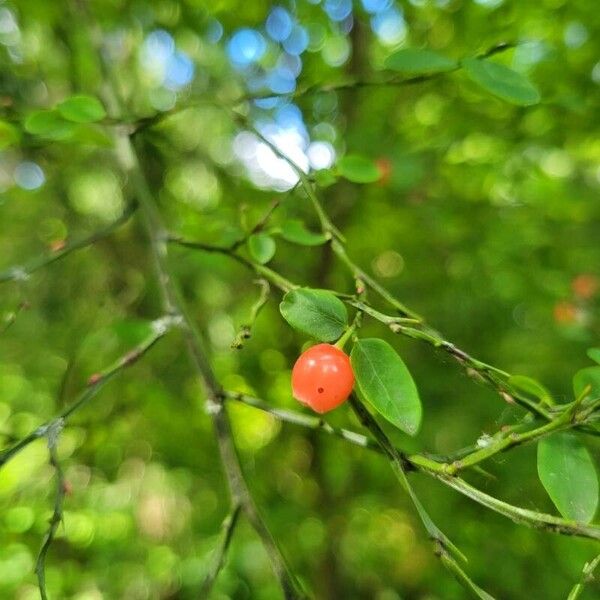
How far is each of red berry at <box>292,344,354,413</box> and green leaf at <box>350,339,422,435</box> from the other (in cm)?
1

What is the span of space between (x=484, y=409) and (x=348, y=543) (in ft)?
2.61

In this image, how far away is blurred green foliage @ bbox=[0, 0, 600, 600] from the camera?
5.47 ft

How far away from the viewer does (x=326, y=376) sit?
0.59 m

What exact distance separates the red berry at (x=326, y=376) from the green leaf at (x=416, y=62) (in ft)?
1.47

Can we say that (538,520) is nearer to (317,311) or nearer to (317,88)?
(317,311)

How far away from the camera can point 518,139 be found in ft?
5.43

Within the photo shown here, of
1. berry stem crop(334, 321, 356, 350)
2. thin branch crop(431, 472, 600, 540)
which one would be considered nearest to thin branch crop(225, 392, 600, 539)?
thin branch crop(431, 472, 600, 540)

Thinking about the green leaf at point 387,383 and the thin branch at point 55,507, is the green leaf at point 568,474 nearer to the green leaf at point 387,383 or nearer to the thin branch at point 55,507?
the green leaf at point 387,383

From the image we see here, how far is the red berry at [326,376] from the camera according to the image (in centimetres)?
59

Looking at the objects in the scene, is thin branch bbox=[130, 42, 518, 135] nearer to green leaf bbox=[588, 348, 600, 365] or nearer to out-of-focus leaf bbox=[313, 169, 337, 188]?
out-of-focus leaf bbox=[313, 169, 337, 188]

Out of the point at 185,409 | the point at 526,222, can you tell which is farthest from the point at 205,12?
the point at 185,409

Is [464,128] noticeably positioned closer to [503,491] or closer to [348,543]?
[503,491]

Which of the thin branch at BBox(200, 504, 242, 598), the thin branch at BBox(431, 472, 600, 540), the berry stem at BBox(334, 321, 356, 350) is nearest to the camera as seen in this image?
the thin branch at BBox(431, 472, 600, 540)

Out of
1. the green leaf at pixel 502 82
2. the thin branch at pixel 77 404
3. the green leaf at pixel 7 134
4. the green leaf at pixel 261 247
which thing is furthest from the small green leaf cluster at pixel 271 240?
the green leaf at pixel 7 134
